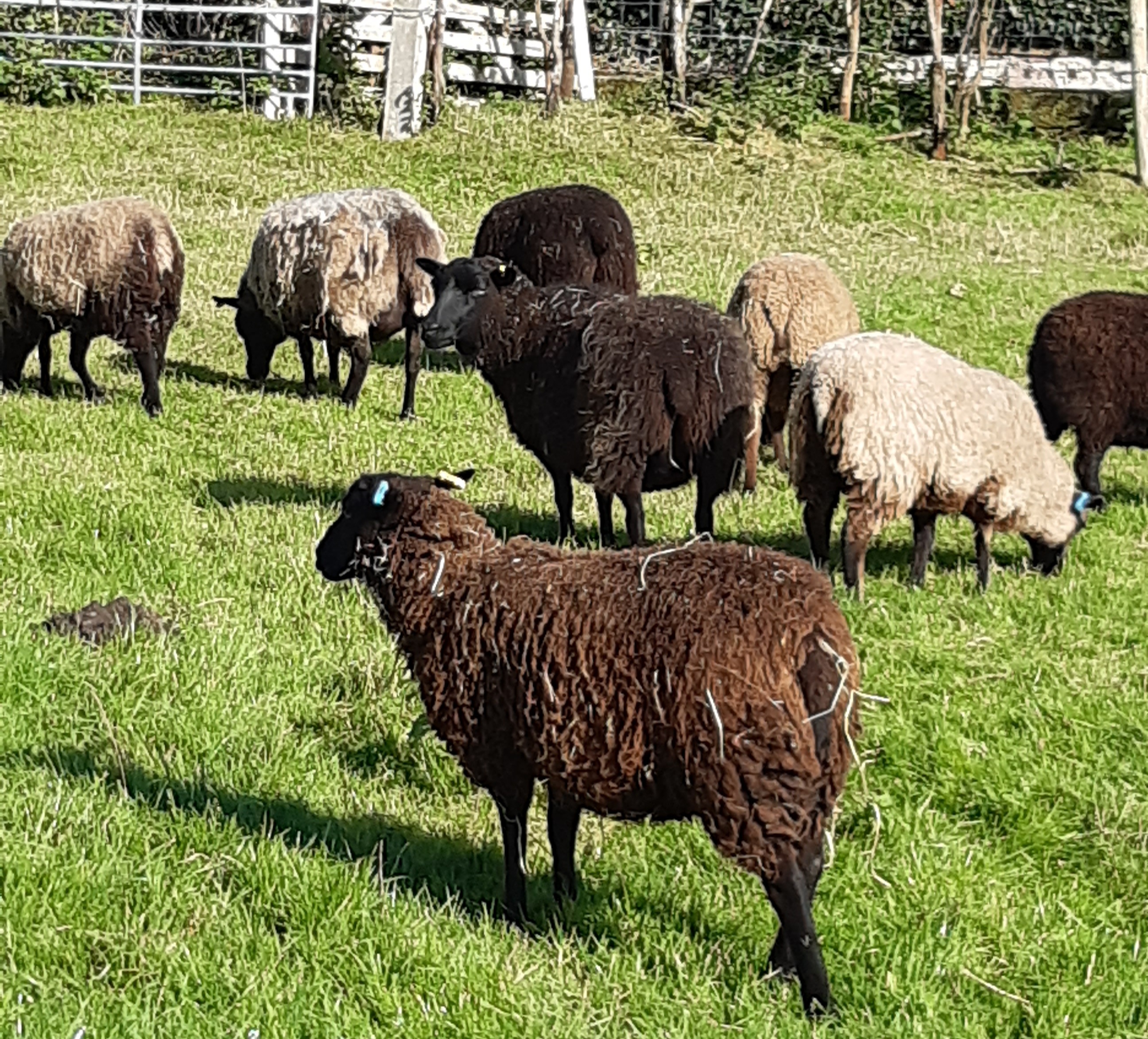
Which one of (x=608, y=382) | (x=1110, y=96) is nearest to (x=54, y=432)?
(x=608, y=382)

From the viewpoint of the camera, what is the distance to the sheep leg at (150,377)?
33.3 feet

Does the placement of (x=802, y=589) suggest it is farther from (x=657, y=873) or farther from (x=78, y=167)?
(x=78, y=167)

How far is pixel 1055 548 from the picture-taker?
322 inches

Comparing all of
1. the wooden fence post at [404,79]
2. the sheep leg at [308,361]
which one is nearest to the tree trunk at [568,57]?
the wooden fence post at [404,79]

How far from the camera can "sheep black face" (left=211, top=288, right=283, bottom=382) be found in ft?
37.6

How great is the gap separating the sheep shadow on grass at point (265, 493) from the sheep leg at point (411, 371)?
5.74 ft

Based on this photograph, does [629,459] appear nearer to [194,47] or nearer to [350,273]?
[350,273]

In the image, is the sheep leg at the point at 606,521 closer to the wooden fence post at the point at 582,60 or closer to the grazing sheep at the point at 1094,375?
the grazing sheep at the point at 1094,375

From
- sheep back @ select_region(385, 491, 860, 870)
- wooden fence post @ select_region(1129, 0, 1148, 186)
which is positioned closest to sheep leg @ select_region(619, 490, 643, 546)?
sheep back @ select_region(385, 491, 860, 870)

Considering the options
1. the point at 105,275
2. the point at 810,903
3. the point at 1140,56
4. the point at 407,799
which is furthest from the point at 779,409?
the point at 1140,56

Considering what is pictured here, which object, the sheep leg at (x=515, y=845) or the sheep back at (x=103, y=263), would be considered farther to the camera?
the sheep back at (x=103, y=263)

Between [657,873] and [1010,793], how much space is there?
134cm

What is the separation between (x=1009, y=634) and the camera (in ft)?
22.7

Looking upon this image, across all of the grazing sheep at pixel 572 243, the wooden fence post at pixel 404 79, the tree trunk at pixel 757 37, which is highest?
the tree trunk at pixel 757 37
